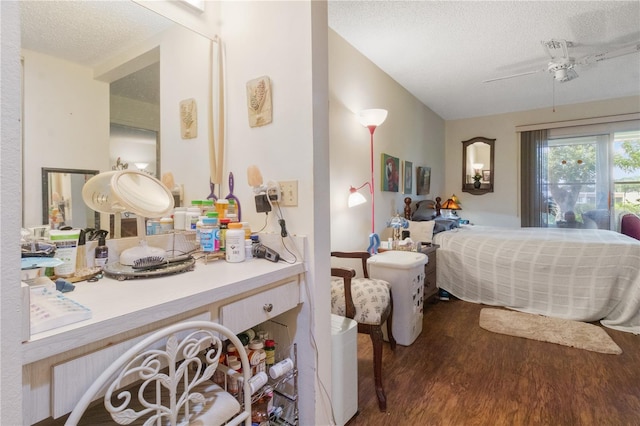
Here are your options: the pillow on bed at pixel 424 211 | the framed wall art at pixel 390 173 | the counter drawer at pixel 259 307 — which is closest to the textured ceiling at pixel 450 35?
the framed wall art at pixel 390 173

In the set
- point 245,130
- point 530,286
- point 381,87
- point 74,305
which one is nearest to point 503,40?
point 381,87

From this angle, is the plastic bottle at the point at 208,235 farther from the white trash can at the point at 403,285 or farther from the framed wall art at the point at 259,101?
the white trash can at the point at 403,285

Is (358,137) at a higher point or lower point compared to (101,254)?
higher

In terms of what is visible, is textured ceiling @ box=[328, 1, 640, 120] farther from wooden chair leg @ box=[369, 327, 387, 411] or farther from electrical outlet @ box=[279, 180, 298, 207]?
wooden chair leg @ box=[369, 327, 387, 411]

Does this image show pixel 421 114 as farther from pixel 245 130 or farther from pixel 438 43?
pixel 245 130

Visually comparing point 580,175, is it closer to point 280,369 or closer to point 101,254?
point 280,369

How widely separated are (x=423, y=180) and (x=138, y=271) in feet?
12.6

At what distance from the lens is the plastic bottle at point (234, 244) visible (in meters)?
1.21

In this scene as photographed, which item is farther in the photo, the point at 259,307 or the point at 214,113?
the point at 214,113

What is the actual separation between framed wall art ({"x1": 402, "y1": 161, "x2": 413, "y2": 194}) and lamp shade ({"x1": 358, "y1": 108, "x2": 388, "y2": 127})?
1073 mm

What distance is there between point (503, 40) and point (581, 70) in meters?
1.36

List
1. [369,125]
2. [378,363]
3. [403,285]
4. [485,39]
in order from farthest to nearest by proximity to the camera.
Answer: [369,125] < [485,39] < [403,285] < [378,363]

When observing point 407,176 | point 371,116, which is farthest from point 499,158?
point 371,116

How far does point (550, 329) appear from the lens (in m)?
2.53
